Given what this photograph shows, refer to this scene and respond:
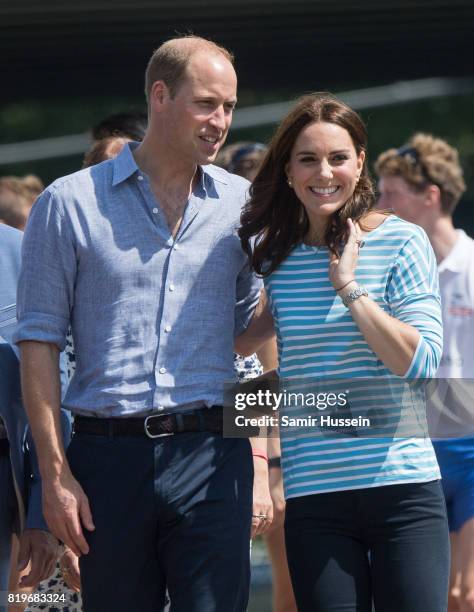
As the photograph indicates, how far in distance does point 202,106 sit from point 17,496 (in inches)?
48.9

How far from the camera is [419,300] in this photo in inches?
138

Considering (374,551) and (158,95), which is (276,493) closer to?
(374,551)

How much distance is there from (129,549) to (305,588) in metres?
0.48

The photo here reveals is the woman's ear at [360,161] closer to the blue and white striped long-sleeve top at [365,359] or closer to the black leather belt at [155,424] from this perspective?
the blue and white striped long-sleeve top at [365,359]

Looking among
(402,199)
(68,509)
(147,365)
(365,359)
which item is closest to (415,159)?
(402,199)

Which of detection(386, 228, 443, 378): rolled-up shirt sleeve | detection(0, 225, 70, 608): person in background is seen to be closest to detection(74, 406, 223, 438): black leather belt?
detection(0, 225, 70, 608): person in background

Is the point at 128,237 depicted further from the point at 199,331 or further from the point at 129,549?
the point at 129,549

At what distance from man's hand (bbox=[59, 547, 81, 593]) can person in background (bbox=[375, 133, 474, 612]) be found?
50.0 inches

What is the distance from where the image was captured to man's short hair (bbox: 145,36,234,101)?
366cm

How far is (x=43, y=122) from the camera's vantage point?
28062mm

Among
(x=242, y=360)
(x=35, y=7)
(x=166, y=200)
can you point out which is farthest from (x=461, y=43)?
(x=166, y=200)

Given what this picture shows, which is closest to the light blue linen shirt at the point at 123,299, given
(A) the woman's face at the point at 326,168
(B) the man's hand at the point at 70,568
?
(A) the woman's face at the point at 326,168

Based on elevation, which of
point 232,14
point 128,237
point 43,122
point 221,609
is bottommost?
point 221,609

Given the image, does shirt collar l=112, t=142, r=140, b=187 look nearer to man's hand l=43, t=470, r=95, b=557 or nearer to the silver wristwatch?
the silver wristwatch
